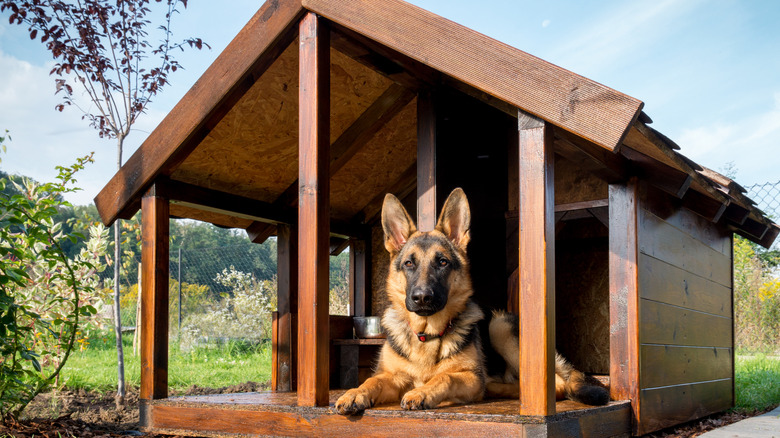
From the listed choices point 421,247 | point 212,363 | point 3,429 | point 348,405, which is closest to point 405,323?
point 421,247

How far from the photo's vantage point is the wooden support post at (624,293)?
14.9 ft

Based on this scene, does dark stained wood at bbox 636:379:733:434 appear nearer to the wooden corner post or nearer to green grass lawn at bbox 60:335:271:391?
the wooden corner post

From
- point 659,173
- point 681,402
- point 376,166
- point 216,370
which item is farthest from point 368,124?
point 216,370

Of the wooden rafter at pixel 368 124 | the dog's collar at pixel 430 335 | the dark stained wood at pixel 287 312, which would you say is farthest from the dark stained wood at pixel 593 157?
the dark stained wood at pixel 287 312

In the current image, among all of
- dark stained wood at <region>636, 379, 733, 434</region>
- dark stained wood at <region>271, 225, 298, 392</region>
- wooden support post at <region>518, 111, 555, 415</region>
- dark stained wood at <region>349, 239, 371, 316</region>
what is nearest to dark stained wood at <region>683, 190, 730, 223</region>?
dark stained wood at <region>636, 379, 733, 434</region>

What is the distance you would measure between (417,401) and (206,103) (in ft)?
8.72

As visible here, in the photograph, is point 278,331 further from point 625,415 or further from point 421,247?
point 625,415

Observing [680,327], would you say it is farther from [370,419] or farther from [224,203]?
[224,203]

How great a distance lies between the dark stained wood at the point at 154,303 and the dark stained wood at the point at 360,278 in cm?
A: 243

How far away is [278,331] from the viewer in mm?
6184

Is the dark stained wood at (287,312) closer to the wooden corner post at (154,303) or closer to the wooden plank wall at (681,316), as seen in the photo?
the wooden corner post at (154,303)

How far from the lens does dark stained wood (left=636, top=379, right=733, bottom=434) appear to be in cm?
466

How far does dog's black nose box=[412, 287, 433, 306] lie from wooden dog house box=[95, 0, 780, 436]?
0.58m

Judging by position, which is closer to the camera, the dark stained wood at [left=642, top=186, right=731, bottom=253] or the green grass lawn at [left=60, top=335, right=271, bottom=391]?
the dark stained wood at [left=642, top=186, right=731, bottom=253]
